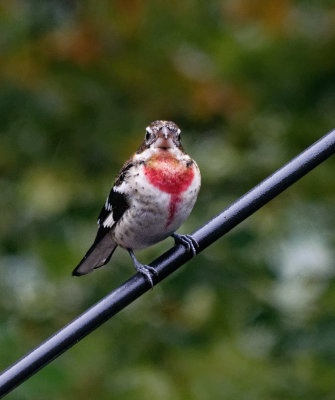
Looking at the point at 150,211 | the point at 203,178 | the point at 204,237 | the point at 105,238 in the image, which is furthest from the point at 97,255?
the point at 204,237

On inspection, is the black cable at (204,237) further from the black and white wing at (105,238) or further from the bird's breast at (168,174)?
the black and white wing at (105,238)

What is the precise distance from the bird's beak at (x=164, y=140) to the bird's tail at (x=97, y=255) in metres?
0.45

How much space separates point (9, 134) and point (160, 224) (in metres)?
1.76

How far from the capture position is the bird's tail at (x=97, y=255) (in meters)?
3.68

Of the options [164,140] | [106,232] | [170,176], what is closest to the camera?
[170,176]

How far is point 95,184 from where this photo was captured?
4980 millimetres

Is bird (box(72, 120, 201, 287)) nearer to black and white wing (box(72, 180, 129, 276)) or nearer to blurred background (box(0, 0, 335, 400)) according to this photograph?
black and white wing (box(72, 180, 129, 276))

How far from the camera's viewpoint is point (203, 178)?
16.0ft

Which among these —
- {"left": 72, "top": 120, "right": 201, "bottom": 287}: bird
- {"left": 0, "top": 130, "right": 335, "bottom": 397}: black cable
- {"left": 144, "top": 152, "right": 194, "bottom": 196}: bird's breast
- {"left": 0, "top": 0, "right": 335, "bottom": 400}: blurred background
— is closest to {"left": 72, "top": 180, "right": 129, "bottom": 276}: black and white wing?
{"left": 72, "top": 120, "right": 201, "bottom": 287}: bird

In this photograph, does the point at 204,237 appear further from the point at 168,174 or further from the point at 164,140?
the point at 164,140

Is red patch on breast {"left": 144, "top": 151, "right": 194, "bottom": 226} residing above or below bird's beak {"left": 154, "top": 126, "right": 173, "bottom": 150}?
below

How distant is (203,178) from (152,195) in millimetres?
1431

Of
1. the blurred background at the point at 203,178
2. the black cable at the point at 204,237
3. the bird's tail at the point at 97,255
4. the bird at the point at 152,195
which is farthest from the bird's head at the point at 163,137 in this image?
the black cable at the point at 204,237

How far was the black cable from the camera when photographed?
6.83 ft
